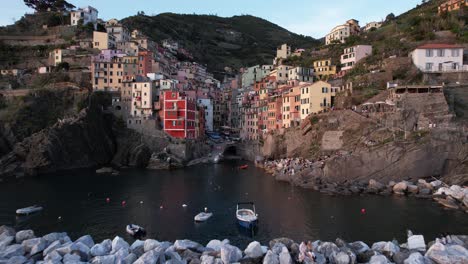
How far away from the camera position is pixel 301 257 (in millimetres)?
21797

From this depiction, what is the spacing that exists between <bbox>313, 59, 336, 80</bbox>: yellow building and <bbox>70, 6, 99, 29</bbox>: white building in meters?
58.6

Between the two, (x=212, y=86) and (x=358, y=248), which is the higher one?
(x=212, y=86)

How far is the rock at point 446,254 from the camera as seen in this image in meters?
21.6

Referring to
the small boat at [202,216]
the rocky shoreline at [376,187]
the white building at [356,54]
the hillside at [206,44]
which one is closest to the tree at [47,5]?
the hillside at [206,44]

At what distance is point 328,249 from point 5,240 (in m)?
19.8

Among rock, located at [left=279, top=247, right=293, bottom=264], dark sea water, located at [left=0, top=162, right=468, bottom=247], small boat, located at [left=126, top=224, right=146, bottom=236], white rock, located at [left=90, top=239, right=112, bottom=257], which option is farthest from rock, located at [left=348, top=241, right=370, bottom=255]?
small boat, located at [left=126, top=224, right=146, bottom=236]

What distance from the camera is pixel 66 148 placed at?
66.4 m

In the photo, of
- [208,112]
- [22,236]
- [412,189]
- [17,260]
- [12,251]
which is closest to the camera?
[17,260]

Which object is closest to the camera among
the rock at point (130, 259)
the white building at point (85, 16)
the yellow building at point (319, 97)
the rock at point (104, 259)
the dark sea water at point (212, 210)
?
the rock at point (104, 259)

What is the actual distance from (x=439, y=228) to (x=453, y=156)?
63.0 ft

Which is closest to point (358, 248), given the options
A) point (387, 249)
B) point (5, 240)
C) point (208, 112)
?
point (387, 249)

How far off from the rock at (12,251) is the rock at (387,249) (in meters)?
21.0

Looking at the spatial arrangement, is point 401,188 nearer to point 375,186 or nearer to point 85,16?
point 375,186

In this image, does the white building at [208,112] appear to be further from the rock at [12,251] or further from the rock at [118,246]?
the rock at [12,251]
